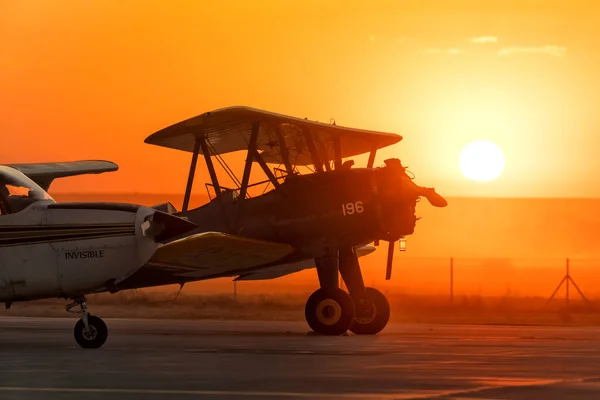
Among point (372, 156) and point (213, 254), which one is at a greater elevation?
point (372, 156)

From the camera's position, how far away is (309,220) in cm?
2381

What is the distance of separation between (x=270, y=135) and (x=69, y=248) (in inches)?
317

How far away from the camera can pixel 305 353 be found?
18.0 meters

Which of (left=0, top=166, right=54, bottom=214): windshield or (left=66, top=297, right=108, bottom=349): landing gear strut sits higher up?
(left=0, top=166, right=54, bottom=214): windshield

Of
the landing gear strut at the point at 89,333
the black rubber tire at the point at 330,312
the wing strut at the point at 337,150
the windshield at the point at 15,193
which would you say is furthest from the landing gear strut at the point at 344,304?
the windshield at the point at 15,193

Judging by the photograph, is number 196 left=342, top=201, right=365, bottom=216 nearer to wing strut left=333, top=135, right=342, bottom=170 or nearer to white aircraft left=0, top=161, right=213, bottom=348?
wing strut left=333, top=135, right=342, bottom=170

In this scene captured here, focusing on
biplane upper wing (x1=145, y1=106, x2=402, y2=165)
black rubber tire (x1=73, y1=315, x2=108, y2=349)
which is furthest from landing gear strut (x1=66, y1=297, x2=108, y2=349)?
biplane upper wing (x1=145, y1=106, x2=402, y2=165)

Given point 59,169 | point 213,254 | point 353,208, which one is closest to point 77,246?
point 213,254

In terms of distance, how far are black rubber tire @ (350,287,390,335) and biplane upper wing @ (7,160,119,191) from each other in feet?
25.7

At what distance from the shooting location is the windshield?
62.9 ft

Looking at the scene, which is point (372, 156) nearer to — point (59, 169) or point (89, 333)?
point (59, 169)

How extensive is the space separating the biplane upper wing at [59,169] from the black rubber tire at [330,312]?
7.54 m

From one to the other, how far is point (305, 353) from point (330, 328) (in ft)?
17.5

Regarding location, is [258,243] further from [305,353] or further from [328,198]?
[305,353]
